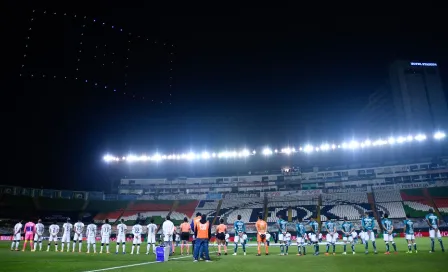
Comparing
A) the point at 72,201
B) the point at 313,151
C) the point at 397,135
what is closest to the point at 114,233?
the point at 72,201

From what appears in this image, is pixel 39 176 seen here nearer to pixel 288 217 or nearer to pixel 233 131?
pixel 233 131

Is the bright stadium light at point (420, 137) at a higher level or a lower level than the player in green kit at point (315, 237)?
higher

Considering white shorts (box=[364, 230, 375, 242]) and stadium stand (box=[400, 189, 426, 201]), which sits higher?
stadium stand (box=[400, 189, 426, 201])

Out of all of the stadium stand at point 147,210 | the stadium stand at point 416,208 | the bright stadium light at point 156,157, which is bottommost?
the stadium stand at point 416,208

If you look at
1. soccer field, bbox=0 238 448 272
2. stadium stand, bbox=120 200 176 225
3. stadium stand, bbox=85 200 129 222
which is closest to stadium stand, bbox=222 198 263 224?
stadium stand, bbox=120 200 176 225

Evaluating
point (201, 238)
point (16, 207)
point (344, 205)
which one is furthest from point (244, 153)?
point (201, 238)

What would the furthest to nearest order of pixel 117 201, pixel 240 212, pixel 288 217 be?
1. pixel 117 201
2. pixel 240 212
3. pixel 288 217

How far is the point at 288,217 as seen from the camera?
5088 cm

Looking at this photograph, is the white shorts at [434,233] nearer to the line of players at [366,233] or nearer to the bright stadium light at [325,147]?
the line of players at [366,233]

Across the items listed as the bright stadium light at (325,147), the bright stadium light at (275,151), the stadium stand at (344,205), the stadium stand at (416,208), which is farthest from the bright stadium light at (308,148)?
the stadium stand at (416,208)

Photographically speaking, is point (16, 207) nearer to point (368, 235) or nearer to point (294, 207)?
point (294, 207)

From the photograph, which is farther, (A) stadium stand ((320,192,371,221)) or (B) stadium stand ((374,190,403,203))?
(B) stadium stand ((374,190,403,203))

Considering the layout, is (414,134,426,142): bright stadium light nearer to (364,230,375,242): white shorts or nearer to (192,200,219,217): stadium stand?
(192,200,219,217): stadium stand

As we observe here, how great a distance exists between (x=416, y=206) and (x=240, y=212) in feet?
88.4
